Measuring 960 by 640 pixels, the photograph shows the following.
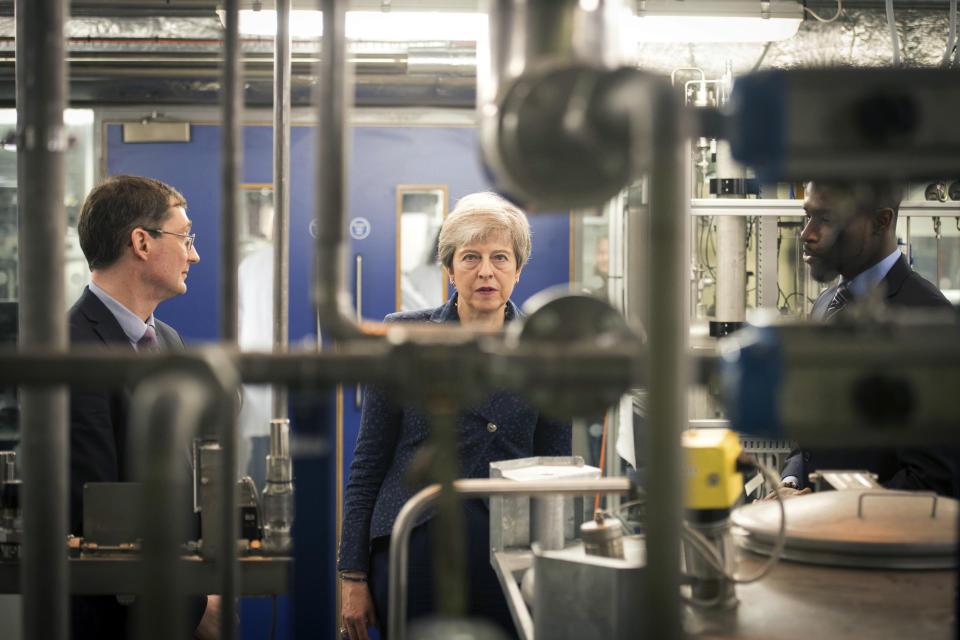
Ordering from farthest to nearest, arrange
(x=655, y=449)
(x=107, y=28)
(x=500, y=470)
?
1. (x=107, y=28)
2. (x=500, y=470)
3. (x=655, y=449)

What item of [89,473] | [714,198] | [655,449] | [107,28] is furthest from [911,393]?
[107,28]

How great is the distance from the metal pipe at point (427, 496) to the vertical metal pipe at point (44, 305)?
1.16ft

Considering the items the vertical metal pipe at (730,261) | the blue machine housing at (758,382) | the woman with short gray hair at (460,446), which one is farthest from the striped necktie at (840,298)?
the blue machine housing at (758,382)

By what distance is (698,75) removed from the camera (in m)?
3.23

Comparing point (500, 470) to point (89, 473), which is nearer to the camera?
point (500, 470)

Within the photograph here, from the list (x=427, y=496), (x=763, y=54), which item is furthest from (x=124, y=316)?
(x=763, y=54)

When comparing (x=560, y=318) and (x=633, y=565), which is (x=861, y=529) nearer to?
(x=633, y=565)

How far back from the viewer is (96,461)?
5.81ft

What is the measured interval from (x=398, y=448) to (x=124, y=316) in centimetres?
78

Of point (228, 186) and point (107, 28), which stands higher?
point (107, 28)

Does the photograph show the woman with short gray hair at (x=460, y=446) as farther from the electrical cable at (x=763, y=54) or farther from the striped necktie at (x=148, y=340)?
the electrical cable at (x=763, y=54)

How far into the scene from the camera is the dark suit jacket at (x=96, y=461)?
66.3 inches

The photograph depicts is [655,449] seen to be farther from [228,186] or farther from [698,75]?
[698,75]

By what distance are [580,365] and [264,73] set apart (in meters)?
2.76
